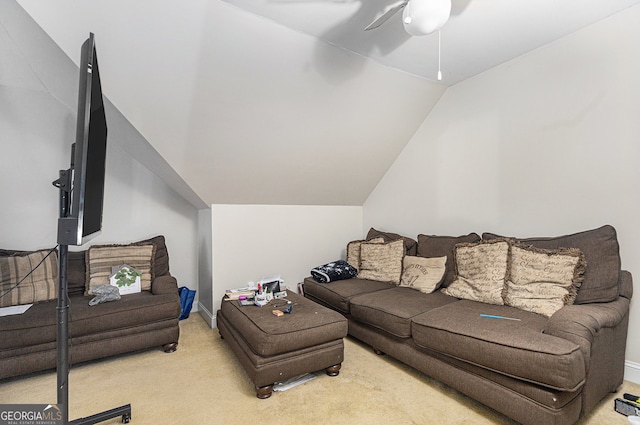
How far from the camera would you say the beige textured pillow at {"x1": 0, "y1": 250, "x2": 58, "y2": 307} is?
7.63 feet

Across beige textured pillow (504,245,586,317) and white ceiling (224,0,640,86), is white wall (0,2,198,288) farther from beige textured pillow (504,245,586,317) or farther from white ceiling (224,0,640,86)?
beige textured pillow (504,245,586,317)

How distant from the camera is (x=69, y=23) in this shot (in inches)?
70.6

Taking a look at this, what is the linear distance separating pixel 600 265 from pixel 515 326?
0.76m

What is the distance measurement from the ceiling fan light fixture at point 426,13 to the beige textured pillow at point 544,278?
5.42 feet

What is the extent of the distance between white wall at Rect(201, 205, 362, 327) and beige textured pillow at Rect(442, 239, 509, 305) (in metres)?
1.67

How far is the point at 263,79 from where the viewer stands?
2.38 m

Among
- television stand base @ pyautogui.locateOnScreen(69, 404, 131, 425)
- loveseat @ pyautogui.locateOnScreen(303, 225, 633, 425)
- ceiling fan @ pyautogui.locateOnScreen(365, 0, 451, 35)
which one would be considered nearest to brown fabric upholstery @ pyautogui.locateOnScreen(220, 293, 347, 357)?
loveseat @ pyautogui.locateOnScreen(303, 225, 633, 425)

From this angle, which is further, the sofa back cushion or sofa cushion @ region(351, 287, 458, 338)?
the sofa back cushion

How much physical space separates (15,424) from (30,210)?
2.23 metres

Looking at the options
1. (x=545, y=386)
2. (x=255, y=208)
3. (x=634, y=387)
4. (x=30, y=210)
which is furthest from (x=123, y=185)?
(x=634, y=387)

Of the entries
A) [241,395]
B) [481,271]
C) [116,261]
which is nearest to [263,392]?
[241,395]

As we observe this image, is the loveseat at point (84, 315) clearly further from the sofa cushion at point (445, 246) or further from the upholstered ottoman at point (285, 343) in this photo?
the sofa cushion at point (445, 246)

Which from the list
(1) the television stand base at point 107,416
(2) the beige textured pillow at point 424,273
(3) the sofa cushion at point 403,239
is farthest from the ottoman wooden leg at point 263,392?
(3) the sofa cushion at point 403,239

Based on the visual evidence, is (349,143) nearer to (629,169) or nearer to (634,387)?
(629,169)
